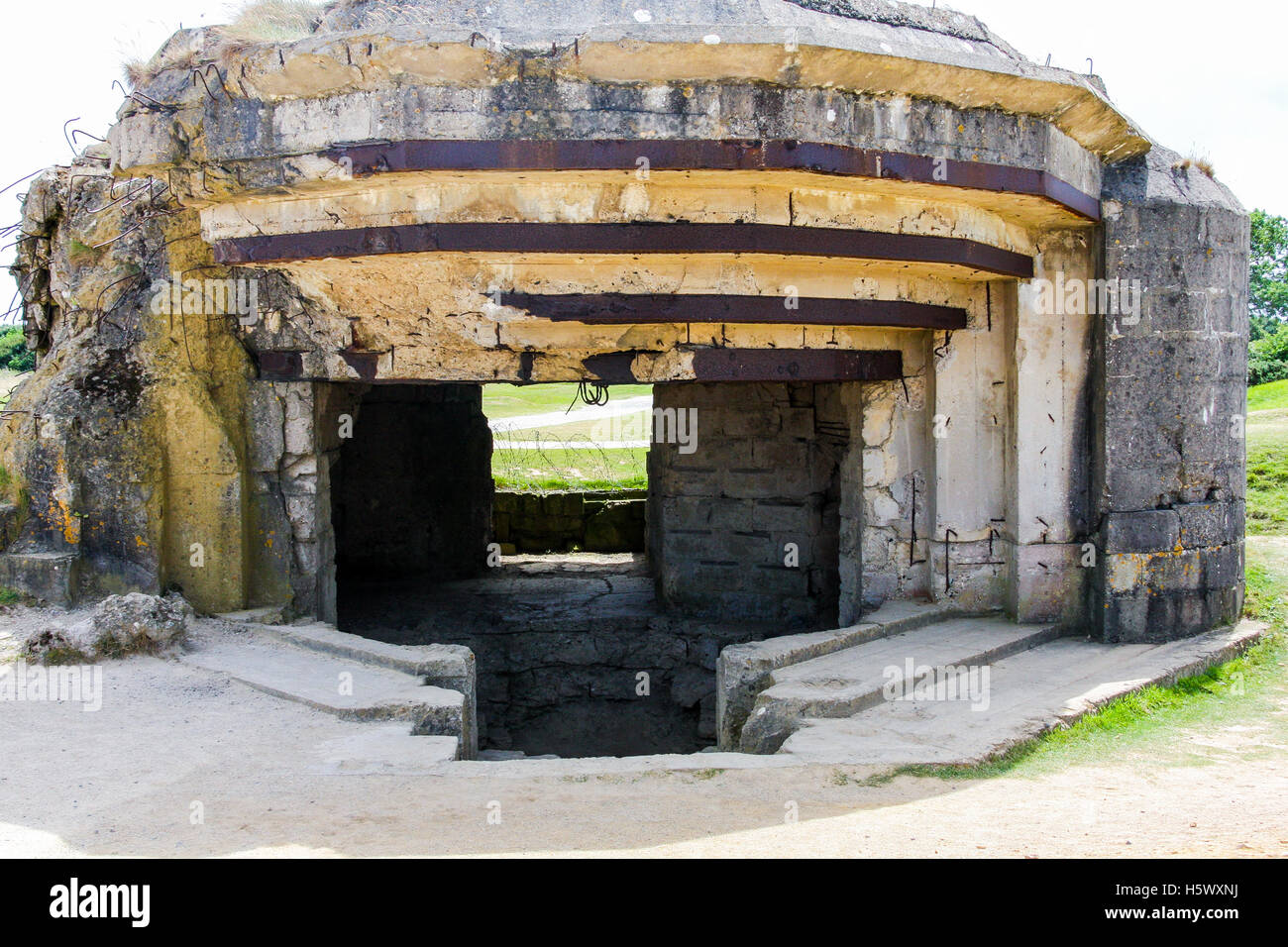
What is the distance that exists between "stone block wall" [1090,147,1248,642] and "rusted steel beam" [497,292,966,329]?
1457mm

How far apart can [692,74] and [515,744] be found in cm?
456

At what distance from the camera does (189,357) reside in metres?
5.48

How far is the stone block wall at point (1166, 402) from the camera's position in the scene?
17.6ft

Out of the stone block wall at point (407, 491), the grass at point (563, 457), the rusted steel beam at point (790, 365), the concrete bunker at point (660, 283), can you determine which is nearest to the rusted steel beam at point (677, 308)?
the concrete bunker at point (660, 283)

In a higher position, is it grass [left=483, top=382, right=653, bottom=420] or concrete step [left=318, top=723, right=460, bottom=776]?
grass [left=483, top=382, right=653, bottom=420]

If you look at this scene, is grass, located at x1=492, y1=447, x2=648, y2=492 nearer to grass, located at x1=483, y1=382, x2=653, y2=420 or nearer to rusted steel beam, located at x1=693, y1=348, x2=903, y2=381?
rusted steel beam, located at x1=693, y1=348, x2=903, y2=381

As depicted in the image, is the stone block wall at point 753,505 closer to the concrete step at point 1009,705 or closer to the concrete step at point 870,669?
the concrete step at point 870,669

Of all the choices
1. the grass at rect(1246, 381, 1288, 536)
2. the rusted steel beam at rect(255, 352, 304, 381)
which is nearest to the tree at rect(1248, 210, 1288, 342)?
the grass at rect(1246, 381, 1288, 536)

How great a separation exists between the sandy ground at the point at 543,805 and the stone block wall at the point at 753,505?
3.60 meters

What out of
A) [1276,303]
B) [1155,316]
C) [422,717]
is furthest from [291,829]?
[1276,303]

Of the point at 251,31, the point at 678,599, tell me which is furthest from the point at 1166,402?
the point at 251,31

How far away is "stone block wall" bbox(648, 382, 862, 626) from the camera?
7.48 meters

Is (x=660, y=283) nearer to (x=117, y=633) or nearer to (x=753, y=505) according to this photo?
(x=117, y=633)

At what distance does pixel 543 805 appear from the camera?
10.7 ft
